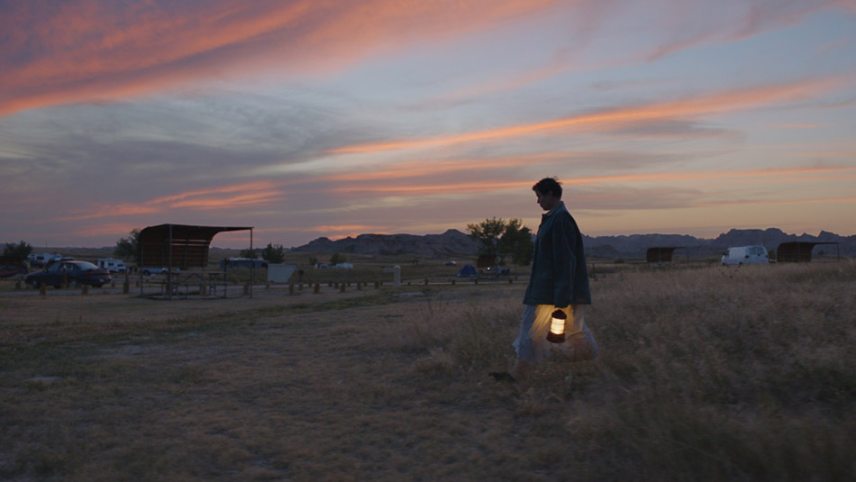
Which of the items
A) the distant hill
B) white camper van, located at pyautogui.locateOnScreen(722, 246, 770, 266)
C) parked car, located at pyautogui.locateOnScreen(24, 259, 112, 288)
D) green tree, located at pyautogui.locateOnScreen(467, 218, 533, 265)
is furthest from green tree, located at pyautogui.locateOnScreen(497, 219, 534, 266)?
the distant hill

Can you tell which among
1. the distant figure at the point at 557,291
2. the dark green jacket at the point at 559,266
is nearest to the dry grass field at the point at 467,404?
the distant figure at the point at 557,291

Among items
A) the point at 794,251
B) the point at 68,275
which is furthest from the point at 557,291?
the point at 794,251

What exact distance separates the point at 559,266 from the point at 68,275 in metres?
32.8

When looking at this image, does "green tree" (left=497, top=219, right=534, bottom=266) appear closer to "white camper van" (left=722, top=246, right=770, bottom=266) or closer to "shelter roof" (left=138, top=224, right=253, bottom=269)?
"white camper van" (left=722, top=246, right=770, bottom=266)

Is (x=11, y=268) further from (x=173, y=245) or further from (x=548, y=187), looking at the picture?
(x=548, y=187)

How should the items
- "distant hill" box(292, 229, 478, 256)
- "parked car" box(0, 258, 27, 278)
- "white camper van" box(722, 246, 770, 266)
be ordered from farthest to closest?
1. "distant hill" box(292, 229, 478, 256)
2. "parked car" box(0, 258, 27, 278)
3. "white camper van" box(722, 246, 770, 266)

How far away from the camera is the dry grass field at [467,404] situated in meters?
4.18

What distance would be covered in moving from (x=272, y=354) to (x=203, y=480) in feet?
17.8

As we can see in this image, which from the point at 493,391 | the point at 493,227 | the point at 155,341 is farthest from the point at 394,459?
the point at 493,227

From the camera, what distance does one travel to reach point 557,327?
19.9 feet

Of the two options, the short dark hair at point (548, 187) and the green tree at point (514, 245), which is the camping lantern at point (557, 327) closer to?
the short dark hair at point (548, 187)

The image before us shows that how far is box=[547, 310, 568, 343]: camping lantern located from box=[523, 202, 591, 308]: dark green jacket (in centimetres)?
11

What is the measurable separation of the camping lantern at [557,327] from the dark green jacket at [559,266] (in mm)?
111

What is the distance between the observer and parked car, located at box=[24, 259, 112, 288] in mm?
32875
